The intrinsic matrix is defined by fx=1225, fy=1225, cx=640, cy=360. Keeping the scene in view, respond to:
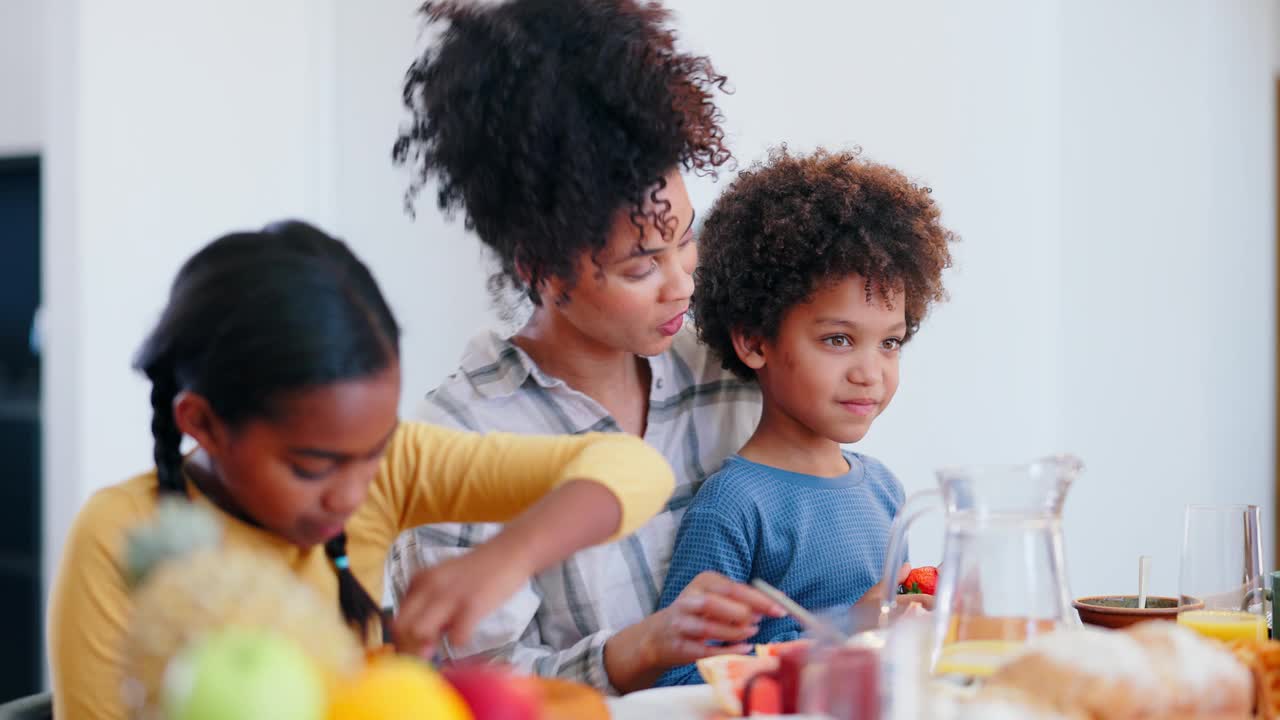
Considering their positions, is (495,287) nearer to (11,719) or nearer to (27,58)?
(11,719)

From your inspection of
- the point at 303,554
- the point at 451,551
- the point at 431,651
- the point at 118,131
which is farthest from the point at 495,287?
the point at 118,131

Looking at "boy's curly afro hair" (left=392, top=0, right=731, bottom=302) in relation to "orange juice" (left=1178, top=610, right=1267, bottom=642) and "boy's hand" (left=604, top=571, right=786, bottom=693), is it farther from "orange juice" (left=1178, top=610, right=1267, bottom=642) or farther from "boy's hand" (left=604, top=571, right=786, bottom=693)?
"orange juice" (left=1178, top=610, right=1267, bottom=642)

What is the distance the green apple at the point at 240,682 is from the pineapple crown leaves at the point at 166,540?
72 mm

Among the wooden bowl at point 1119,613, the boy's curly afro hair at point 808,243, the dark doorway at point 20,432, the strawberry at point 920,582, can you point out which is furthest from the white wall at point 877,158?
the wooden bowl at point 1119,613

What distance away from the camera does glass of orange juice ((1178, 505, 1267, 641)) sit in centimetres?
116

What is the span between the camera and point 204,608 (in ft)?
2.02

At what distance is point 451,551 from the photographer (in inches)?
56.9

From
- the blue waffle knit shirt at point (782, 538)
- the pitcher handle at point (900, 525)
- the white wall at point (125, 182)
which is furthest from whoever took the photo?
the white wall at point (125, 182)

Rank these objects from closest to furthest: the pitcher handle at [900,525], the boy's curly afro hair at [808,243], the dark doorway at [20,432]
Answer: the pitcher handle at [900,525], the boy's curly afro hair at [808,243], the dark doorway at [20,432]

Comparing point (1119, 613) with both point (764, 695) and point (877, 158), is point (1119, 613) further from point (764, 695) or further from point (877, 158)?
point (877, 158)

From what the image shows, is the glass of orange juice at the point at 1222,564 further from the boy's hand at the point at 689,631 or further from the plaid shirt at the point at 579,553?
the plaid shirt at the point at 579,553

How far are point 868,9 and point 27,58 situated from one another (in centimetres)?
226

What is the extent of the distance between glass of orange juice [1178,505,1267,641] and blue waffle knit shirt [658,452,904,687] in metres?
0.46

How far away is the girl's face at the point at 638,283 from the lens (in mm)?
1437
